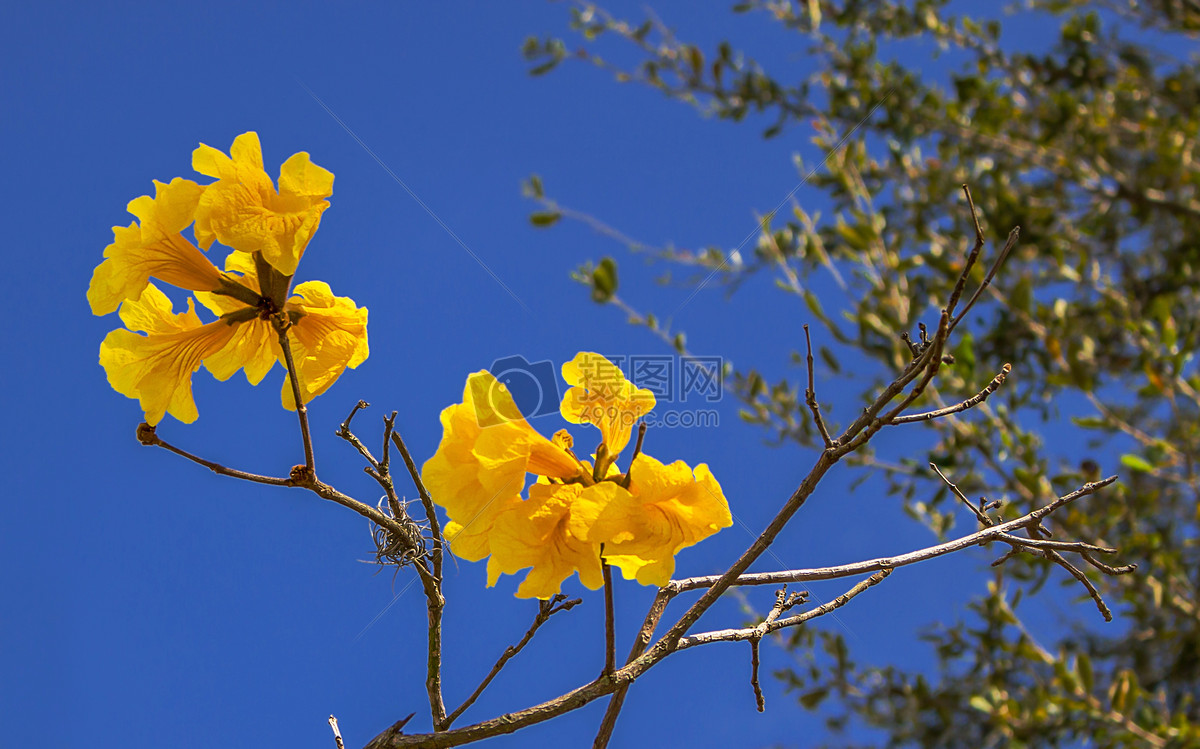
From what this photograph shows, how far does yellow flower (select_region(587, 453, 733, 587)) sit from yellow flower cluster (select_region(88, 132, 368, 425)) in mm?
401

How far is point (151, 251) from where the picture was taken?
0.87 meters

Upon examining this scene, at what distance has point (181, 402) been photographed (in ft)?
3.13

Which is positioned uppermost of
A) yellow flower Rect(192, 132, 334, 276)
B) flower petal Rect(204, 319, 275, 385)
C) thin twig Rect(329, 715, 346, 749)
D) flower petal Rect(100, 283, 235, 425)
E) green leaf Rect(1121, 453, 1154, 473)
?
green leaf Rect(1121, 453, 1154, 473)

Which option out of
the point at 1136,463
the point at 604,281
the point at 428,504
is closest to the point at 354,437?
the point at 428,504

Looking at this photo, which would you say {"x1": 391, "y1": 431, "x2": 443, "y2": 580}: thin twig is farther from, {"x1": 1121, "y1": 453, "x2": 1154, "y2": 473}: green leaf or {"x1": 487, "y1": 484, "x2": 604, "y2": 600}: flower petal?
{"x1": 1121, "y1": 453, "x2": 1154, "y2": 473}: green leaf

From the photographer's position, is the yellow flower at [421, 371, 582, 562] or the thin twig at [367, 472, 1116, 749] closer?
the thin twig at [367, 472, 1116, 749]

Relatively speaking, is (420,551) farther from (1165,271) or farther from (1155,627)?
(1165,271)

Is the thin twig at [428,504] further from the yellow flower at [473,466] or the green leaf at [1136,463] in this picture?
the green leaf at [1136,463]

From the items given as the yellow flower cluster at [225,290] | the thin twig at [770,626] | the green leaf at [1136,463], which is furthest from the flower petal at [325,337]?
the green leaf at [1136,463]

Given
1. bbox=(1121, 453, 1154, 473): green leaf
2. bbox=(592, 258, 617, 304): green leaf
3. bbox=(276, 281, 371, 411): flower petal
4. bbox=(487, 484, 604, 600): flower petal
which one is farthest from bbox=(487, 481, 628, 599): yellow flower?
bbox=(1121, 453, 1154, 473): green leaf

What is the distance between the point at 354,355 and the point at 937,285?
8.13 ft

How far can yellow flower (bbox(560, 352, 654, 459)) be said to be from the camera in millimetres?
897

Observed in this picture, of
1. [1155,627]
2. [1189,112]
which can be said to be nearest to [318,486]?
[1155,627]

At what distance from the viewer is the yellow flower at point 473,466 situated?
2.74 ft
